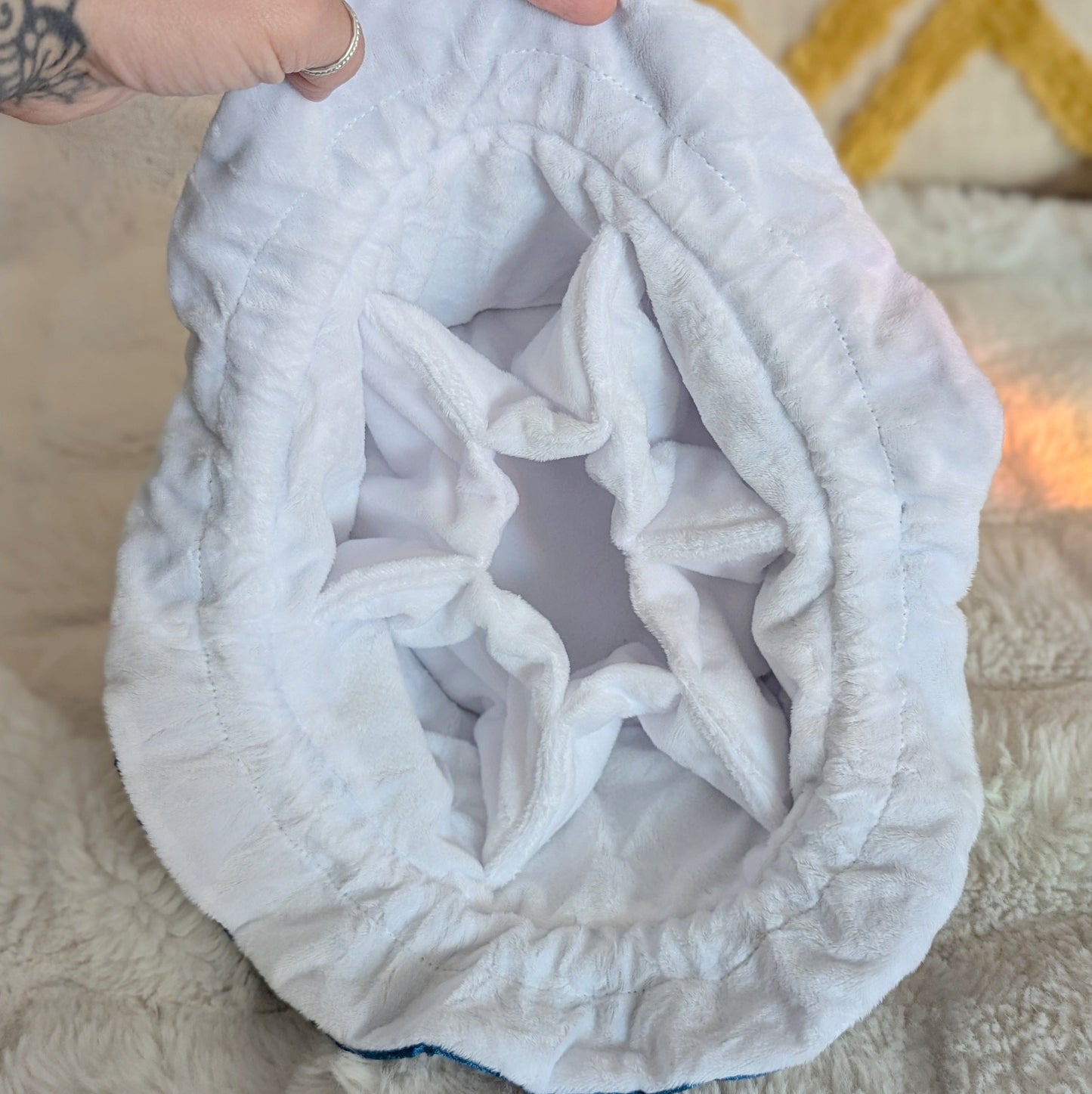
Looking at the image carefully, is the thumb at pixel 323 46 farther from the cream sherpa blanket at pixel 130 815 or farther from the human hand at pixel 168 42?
the cream sherpa blanket at pixel 130 815

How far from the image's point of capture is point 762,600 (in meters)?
0.49

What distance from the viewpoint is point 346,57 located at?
0.41 meters

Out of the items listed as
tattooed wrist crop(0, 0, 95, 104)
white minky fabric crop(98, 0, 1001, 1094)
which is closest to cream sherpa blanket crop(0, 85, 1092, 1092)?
white minky fabric crop(98, 0, 1001, 1094)

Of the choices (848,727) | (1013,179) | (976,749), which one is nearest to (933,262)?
(1013,179)

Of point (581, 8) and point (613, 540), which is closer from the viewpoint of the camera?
point (581, 8)

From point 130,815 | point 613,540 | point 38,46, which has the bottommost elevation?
point 130,815

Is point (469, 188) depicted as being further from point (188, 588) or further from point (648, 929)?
point (648, 929)

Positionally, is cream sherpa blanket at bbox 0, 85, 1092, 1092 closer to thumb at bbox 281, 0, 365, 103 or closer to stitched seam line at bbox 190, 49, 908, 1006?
stitched seam line at bbox 190, 49, 908, 1006

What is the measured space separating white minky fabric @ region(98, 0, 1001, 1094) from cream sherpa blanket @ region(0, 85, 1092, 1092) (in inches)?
2.1

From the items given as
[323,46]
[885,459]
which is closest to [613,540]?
[885,459]

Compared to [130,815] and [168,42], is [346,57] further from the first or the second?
[130,815]

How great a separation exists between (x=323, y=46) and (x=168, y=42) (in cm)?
5

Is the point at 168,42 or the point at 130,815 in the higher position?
the point at 168,42

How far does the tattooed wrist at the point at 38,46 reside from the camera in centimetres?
39
